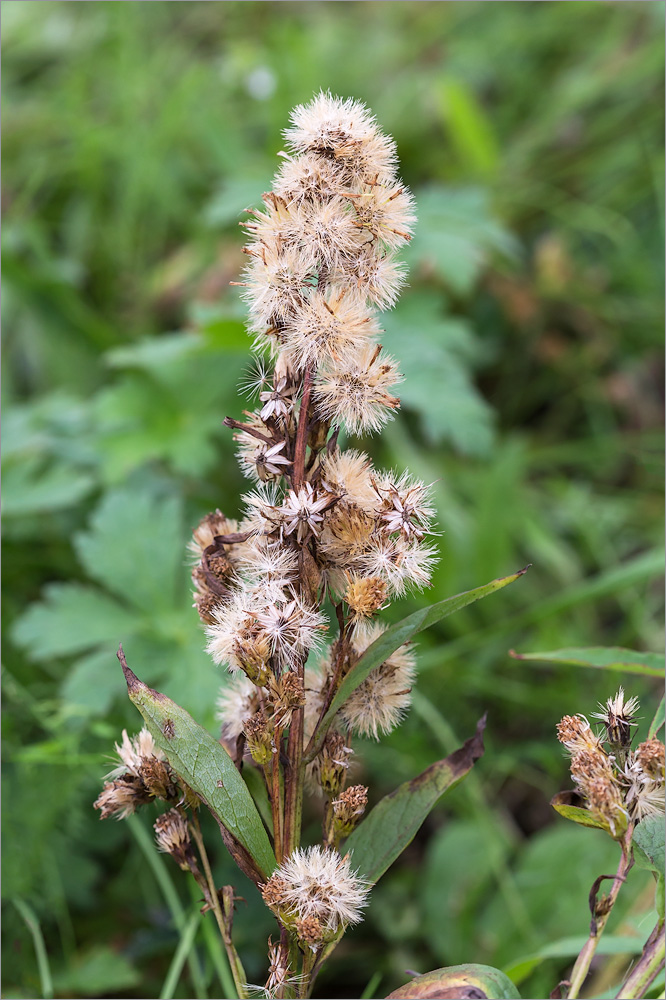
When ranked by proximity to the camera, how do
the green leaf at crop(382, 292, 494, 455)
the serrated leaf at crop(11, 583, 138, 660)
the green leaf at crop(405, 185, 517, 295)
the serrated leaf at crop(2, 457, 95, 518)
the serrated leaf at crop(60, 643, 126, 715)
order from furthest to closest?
the green leaf at crop(405, 185, 517, 295), the green leaf at crop(382, 292, 494, 455), the serrated leaf at crop(2, 457, 95, 518), the serrated leaf at crop(11, 583, 138, 660), the serrated leaf at crop(60, 643, 126, 715)

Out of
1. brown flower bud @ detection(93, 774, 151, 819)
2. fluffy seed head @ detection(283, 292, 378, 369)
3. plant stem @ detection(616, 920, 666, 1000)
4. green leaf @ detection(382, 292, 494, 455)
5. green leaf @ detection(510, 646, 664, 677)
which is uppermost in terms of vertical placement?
green leaf @ detection(382, 292, 494, 455)

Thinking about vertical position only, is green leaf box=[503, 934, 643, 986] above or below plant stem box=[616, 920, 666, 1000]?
above

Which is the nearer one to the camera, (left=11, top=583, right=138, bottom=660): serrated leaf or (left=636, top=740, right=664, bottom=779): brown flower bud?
(left=636, top=740, right=664, bottom=779): brown flower bud

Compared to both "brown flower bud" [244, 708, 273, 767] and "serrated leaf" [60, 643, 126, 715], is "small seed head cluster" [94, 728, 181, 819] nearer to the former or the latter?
"brown flower bud" [244, 708, 273, 767]

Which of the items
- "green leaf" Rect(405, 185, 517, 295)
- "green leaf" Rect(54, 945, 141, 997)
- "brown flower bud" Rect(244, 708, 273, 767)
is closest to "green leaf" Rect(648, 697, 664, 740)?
"brown flower bud" Rect(244, 708, 273, 767)

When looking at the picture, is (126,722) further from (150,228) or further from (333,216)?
(150,228)

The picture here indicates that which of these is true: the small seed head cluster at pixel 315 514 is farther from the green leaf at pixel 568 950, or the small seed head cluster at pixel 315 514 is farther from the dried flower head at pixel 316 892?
the green leaf at pixel 568 950

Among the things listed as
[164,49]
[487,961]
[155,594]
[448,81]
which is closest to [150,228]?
[164,49]
